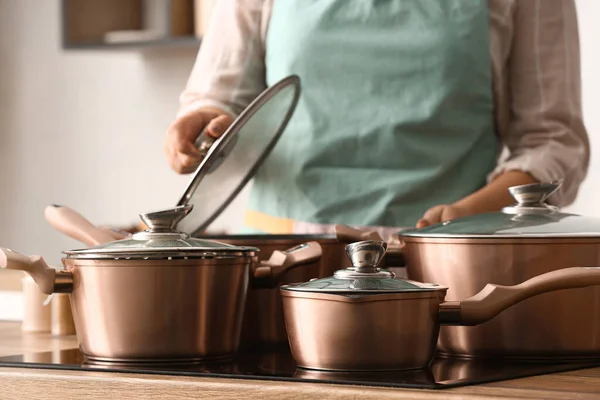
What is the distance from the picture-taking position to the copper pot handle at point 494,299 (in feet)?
1.94

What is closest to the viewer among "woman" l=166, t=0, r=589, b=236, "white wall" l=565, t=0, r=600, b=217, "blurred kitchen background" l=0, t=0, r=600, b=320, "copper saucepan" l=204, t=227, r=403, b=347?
"copper saucepan" l=204, t=227, r=403, b=347

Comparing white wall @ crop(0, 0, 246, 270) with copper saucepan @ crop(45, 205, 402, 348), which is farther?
white wall @ crop(0, 0, 246, 270)

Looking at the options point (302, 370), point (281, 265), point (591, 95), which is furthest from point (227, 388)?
point (591, 95)

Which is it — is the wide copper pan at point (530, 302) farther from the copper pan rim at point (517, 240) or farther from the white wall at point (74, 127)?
the white wall at point (74, 127)

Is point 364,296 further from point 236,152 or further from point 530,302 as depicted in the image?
point 236,152

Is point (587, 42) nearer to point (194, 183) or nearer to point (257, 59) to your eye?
point (257, 59)

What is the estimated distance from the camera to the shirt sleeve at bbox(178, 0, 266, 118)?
113 centimetres

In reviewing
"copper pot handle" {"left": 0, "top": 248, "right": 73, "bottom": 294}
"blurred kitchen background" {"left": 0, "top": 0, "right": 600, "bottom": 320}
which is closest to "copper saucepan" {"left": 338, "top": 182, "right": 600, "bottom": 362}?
"copper pot handle" {"left": 0, "top": 248, "right": 73, "bottom": 294}

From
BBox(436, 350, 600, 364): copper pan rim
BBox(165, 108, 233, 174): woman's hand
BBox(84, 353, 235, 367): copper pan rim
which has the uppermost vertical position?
BBox(165, 108, 233, 174): woman's hand

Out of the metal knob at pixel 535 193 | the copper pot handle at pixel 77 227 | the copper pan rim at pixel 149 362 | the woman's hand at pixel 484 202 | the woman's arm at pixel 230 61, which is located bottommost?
the copper pan rim at pixel 149 362

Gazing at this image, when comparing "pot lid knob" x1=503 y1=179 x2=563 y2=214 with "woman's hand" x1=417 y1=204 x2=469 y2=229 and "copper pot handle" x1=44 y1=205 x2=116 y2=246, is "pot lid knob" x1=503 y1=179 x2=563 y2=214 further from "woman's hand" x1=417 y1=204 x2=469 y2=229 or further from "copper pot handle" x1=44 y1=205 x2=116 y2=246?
"copper pot handle" x1=44 y1=205 x2=116 y2=246

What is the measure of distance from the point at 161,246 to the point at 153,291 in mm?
28

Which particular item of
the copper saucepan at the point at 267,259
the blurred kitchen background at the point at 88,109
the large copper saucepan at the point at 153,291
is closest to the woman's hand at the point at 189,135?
the copper saucepan at the point at 267,259

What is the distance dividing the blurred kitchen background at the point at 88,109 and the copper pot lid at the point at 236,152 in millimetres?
1826
